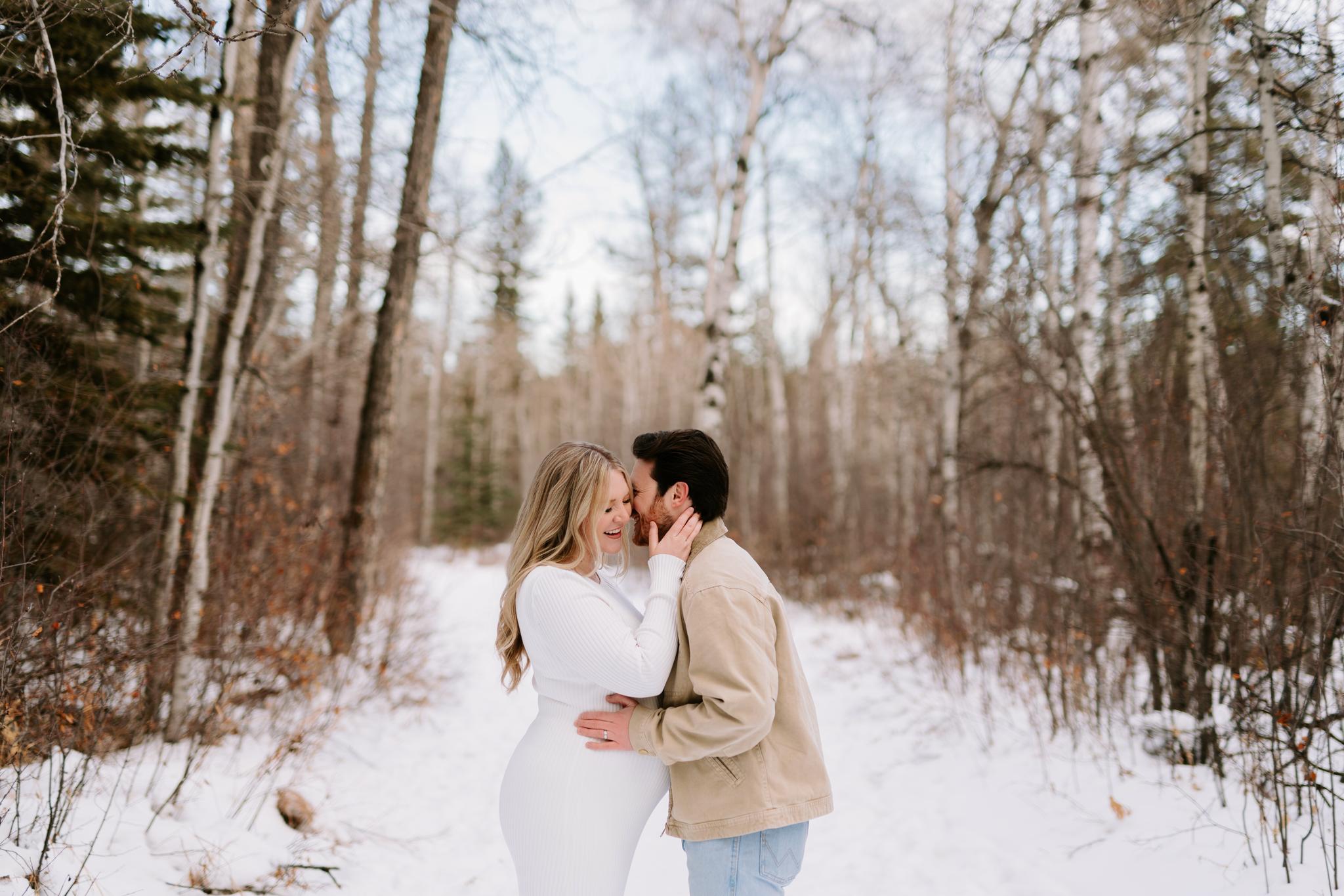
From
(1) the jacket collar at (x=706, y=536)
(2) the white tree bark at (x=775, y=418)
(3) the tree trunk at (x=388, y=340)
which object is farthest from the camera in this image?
(2) the white tree bark at (x=775, y=418)

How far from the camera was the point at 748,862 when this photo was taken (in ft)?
6.68

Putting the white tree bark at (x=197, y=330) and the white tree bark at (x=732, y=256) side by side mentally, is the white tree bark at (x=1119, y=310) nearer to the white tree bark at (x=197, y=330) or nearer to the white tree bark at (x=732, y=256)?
the white tree bark at (x=732, y=256)

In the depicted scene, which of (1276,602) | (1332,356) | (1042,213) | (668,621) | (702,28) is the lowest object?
(1276,602)

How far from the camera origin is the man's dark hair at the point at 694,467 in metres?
2.29

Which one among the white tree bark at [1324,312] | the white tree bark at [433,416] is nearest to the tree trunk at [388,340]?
the white tree bark at [1324,312]

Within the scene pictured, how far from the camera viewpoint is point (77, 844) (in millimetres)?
3086

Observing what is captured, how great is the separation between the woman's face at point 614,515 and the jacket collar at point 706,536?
235mm

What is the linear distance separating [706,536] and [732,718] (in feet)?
1.89

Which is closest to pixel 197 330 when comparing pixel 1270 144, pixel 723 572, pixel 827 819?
pixel 723 572

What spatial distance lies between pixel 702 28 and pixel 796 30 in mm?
2607

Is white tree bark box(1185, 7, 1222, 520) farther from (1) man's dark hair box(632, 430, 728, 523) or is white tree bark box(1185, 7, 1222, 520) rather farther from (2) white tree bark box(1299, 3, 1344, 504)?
(1) man's dark hair box(632, 430, 728, 523)

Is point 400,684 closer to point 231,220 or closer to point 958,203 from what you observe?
point 231,220

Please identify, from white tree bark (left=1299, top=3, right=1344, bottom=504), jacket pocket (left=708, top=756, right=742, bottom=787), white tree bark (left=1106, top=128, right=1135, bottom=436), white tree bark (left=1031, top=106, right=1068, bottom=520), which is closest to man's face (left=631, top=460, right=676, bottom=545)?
jacket pocket (left=708, top=756, right=742, bottom=787)

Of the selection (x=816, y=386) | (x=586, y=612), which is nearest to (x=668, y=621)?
(x=586, y=612)
